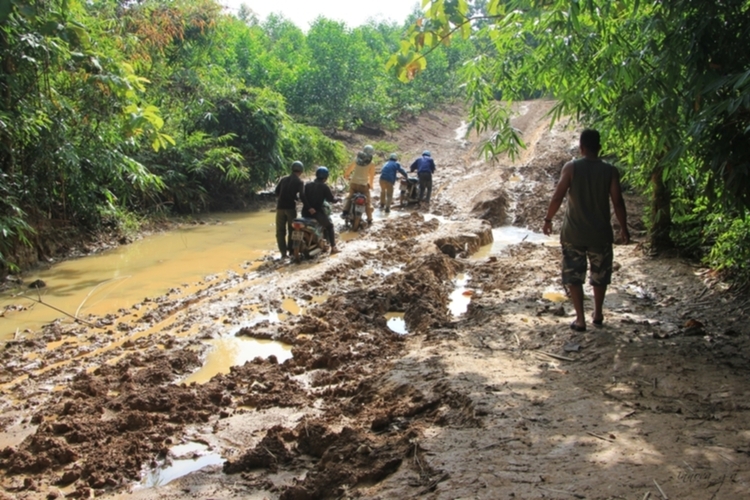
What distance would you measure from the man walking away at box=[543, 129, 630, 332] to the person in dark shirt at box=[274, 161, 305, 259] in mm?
5556

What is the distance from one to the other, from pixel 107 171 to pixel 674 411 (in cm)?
931

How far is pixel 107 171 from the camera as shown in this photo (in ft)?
33.7

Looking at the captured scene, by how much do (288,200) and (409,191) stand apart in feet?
22.5

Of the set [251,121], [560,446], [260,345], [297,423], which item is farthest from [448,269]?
[251,121]

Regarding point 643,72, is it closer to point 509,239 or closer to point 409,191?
point 509,239

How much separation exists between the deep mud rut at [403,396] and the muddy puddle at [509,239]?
131 inches

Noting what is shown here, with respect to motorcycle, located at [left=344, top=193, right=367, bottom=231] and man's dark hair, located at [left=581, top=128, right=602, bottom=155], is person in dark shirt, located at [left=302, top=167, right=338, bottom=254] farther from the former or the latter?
man's dark hair, located at [left=581, top=128, right=602, bottom=155]

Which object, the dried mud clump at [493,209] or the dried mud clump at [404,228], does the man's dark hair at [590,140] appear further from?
the dried mud clump at [493,209]

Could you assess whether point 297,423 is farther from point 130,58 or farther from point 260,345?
point 130,58

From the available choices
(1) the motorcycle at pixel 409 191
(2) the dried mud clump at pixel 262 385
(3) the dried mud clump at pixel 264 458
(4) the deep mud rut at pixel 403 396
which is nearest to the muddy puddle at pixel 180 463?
(4) the deep mud rut at pixel 403 396

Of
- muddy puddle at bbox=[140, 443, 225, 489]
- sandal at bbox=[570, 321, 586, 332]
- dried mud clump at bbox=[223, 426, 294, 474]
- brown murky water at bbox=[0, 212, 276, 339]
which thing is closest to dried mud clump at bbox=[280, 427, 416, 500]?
dried mud clump at bbox=[223, 426, 294, 474]

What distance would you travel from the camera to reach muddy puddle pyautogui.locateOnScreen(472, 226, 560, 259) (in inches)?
464

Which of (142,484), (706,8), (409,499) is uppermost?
(706,8)

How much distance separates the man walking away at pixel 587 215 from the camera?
5.16 metres
